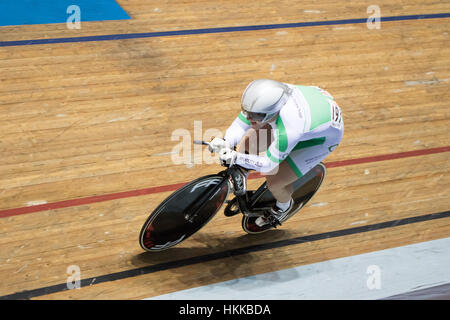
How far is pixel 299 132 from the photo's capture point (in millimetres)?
3043

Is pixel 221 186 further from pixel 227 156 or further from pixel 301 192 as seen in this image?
pixel 301 192

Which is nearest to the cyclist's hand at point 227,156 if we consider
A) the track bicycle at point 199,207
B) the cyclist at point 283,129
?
the cyclist at point 283,129

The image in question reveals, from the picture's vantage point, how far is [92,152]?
4.23m

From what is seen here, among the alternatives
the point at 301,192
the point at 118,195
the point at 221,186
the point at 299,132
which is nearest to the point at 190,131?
the point at 118,195

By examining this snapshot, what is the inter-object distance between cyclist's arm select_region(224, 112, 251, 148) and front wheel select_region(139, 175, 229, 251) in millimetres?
219

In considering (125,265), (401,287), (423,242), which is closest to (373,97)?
(423,242)

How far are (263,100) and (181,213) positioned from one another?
0.82 metres

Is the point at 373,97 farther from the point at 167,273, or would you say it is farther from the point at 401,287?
the point at 167,273

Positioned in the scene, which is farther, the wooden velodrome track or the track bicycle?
the wooden velodrome track

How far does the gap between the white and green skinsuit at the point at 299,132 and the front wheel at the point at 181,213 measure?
27 centimetres

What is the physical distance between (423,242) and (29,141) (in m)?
2.77

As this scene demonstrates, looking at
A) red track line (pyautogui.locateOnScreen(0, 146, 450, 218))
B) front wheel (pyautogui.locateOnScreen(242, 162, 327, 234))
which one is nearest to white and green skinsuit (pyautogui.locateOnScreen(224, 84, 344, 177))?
front wheel (pyautogui.locateOnScreen(242, 162, 327, 234))

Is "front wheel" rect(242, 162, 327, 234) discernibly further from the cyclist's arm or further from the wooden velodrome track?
the cyclist's arm

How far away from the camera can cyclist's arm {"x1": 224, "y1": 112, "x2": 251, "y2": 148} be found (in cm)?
325
